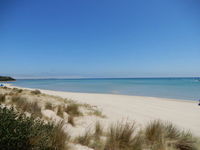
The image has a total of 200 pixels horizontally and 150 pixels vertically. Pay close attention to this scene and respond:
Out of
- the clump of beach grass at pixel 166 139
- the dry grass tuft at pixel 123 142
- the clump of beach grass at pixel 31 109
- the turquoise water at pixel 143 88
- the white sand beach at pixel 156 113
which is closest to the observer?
the dry grass tuft at pixel 123 142

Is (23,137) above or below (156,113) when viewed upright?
above

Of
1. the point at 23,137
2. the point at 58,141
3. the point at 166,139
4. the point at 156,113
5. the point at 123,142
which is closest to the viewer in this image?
the point at 23,137

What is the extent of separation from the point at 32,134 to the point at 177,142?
10.3ft

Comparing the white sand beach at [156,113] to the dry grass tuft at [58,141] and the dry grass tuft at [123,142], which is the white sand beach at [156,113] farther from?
the dry grass tuft at [58,141]

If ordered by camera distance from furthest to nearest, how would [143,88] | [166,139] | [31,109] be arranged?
[143,88]
[31,109]
[166,139]

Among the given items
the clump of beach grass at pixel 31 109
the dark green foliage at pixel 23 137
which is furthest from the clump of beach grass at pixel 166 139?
the clump of beach grass at pixel 31 109

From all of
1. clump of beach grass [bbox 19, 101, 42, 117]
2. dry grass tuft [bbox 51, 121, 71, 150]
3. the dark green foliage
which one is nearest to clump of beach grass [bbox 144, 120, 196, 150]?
dry grass tuft [bbox 51, 121, 71, 150]

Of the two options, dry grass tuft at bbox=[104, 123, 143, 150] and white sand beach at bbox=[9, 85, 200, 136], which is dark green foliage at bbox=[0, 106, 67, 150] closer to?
dry grass tuft at bbox=[104, 123, 143, 150]

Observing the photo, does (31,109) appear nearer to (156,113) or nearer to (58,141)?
(58,141)

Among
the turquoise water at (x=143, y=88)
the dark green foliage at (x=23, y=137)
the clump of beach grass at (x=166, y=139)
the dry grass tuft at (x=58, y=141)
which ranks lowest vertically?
the turquoise water at (x=143, y=88)

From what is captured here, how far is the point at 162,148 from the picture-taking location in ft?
7.84

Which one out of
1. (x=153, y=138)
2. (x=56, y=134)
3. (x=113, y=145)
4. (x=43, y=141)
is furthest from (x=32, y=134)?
(x=153, y=138)

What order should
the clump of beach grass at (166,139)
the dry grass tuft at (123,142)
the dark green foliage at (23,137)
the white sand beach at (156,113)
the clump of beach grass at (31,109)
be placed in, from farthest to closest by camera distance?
1. the white sand beach at (156,113)
2. the clump of beach grass at (31,109)
3. the clump of beach grass at (166,139)
4. the dry grass tuft at (123,142)
5. the dark green foliage at (23,137)

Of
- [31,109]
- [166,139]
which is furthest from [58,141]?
[31,109]
